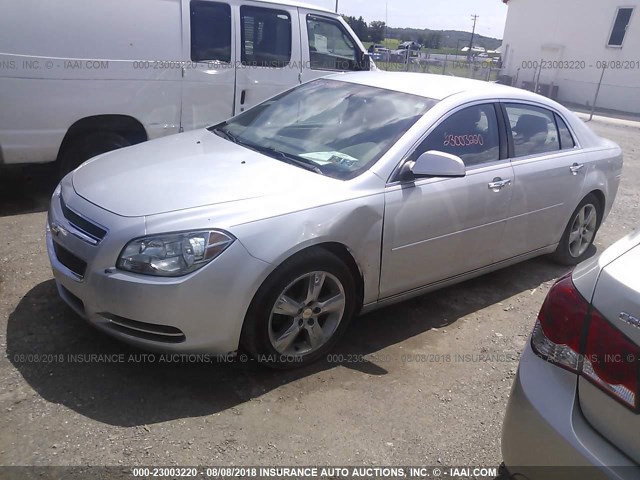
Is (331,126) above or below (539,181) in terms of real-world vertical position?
above

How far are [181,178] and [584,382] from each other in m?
2.22

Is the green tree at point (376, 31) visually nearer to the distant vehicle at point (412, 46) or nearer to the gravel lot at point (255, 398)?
the distant vehicle at point (412, 46)

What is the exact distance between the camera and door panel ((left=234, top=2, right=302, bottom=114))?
19.9ft

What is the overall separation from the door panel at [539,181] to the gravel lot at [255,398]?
2.49ft

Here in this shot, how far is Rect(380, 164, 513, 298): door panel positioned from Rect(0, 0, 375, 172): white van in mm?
3435

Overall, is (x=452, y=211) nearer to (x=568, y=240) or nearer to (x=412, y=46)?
(x=568, y=240)

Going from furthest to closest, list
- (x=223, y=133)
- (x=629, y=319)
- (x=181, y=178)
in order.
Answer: (x=223, y=133) → (x=181, y=178) → (x=629, y=319)

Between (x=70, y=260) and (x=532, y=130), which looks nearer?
(x=70, y=260)

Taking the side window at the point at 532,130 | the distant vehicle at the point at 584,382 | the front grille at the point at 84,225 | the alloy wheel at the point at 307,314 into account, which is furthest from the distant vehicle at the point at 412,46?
the distant vehicle at the point at 584,382

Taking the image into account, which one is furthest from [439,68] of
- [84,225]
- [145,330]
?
[145,330]

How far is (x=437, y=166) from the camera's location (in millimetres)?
3164

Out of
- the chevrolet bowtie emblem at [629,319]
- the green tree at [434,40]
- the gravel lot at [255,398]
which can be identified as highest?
the green tree at [434,40]

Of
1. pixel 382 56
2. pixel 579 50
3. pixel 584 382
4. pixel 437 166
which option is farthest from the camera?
pixel 579 50

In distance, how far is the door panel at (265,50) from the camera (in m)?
6.07
